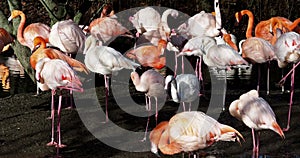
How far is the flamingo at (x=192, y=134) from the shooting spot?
16.4 ft

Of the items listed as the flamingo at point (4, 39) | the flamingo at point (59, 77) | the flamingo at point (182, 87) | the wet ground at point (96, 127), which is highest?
the flamingo at point (4, 39)

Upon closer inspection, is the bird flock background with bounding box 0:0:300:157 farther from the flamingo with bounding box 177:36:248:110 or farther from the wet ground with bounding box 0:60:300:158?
the wet ground with bounding box 0:60:300:158

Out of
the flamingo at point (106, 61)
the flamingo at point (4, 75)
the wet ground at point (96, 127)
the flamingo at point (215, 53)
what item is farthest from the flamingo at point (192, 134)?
the flamingo at point (4, 75)

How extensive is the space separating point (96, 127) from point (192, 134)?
1638 mm

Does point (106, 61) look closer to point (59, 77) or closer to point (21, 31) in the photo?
point (59, 77)

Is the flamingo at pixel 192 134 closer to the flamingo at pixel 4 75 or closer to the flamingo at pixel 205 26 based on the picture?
the flamingo at pixel 205 26

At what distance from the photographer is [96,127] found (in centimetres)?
639

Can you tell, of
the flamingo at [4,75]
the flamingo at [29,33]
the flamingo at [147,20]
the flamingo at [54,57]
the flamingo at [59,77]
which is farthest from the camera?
the flamingo at [147,20]

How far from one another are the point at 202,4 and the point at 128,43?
237cm

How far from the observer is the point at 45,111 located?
23.4ft

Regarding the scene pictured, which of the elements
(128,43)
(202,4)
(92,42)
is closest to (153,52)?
(92,42)

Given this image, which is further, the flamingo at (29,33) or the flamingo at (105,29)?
the flamingo at (105,29)

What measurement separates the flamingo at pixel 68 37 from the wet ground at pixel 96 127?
604 millimetres

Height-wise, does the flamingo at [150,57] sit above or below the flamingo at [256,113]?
above
